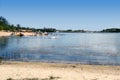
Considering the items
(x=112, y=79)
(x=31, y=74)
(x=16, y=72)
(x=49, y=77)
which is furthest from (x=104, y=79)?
(x=16, y=72)

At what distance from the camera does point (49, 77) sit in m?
18.2

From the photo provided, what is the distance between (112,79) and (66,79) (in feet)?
9.19

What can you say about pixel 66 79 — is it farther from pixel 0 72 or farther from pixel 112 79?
pixel 0 72

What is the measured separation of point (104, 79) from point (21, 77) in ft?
16.5

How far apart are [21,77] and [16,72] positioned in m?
1.98

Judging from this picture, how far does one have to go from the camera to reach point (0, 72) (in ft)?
65.0

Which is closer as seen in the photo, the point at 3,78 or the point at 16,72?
the point at 3,78

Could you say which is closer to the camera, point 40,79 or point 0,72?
point 40,79

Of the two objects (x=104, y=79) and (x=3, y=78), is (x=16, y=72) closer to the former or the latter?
(x=3, y=78)

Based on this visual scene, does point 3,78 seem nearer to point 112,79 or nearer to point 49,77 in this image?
point 49,77

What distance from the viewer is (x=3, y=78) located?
1770 cm

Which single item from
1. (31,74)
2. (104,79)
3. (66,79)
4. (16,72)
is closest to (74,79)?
(66,79)

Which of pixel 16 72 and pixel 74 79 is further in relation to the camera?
pixel 16 72

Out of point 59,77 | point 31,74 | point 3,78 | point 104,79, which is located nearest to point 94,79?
point 104,79
